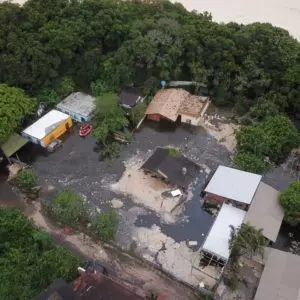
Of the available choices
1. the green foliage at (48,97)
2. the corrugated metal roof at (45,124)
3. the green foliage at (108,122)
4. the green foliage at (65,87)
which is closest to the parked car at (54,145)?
the corrugated metal roof at (45,124)

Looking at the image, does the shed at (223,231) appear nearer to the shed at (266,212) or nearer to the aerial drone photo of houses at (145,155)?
the aerial drone photo of houses at (145,155)

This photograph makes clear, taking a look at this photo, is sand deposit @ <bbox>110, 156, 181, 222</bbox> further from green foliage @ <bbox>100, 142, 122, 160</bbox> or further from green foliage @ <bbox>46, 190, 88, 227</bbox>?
green foliage @ <bbox>46, 190, 88, 227</bbox>

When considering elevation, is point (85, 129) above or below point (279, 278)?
above

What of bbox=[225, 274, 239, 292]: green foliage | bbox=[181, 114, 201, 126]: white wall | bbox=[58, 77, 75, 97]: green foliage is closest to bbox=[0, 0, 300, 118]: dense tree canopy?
bbox=[58, 77, 75, 97]: green foliage

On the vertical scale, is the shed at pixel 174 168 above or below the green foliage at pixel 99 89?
below

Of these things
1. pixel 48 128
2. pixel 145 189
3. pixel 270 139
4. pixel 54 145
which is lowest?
pixel 145 189

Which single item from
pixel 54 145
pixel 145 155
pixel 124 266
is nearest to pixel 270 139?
pixel 145 155

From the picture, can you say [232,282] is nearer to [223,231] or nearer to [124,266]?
[223,231]
